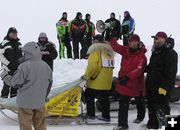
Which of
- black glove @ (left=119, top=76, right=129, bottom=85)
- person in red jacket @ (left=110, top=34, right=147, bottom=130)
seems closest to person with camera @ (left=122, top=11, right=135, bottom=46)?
person in red jacket @ (left=110, top=34, right=147, bottom=130)

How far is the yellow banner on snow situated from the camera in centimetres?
916

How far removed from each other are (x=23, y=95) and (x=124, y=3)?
3084 cm

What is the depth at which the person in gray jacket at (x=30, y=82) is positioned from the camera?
7070 mm

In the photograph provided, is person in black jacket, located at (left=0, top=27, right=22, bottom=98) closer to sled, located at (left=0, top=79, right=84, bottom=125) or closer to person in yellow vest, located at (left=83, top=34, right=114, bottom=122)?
sled, located at (left=0, top=79, right=84, bottom=125)

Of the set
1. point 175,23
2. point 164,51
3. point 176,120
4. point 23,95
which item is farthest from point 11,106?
point 175,23

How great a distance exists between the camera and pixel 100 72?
9.17 meters

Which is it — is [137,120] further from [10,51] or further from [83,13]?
[83,13]

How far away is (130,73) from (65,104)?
56.7 inches

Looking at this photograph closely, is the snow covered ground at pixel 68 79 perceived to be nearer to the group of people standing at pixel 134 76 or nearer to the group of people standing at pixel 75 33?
the group of people standing at pixel 134 76

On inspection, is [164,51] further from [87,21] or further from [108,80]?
[87,21]

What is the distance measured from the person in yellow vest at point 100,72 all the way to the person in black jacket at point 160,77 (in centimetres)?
99

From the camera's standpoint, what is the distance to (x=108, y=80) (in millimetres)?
9211

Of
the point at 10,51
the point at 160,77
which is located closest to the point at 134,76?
the point at 160,77

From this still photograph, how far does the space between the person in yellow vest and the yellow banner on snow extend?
10.9 inches
